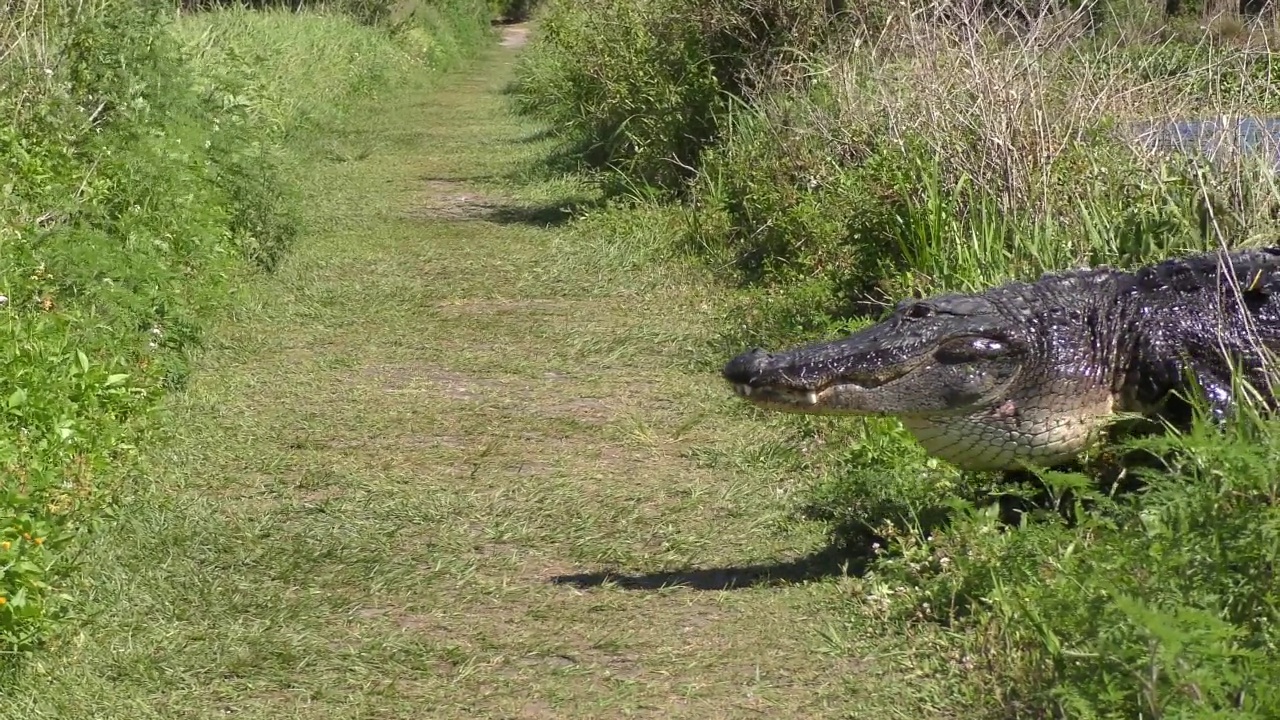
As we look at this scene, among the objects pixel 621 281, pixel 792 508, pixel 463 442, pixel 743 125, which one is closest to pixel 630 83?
pixel 743 125

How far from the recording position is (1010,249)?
6547mm

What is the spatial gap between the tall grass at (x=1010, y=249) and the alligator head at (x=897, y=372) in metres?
0.36

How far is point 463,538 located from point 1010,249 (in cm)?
307

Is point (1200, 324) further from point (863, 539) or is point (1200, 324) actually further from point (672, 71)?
point (672, 71)

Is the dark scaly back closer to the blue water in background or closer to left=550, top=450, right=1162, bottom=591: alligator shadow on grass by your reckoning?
left=550, top=450, right=1162, bottom=591: alligator shadow on grass

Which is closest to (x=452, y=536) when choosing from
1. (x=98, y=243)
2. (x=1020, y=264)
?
(x=1020, y=264)

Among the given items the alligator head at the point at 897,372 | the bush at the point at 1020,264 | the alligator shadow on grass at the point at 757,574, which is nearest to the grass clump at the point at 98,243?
the alligator shadow on grass at the point at 757,574

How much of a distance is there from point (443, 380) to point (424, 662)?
300cm

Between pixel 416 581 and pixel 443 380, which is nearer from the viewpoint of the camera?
pixel 416 581

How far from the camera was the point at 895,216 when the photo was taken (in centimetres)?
715

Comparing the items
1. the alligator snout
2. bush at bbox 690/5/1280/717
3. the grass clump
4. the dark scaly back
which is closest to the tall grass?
bush at bbox 690/5/1280/717

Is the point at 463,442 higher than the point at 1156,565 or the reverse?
the reverse

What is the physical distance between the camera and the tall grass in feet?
10.9

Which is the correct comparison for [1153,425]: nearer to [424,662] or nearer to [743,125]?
[424,662]
